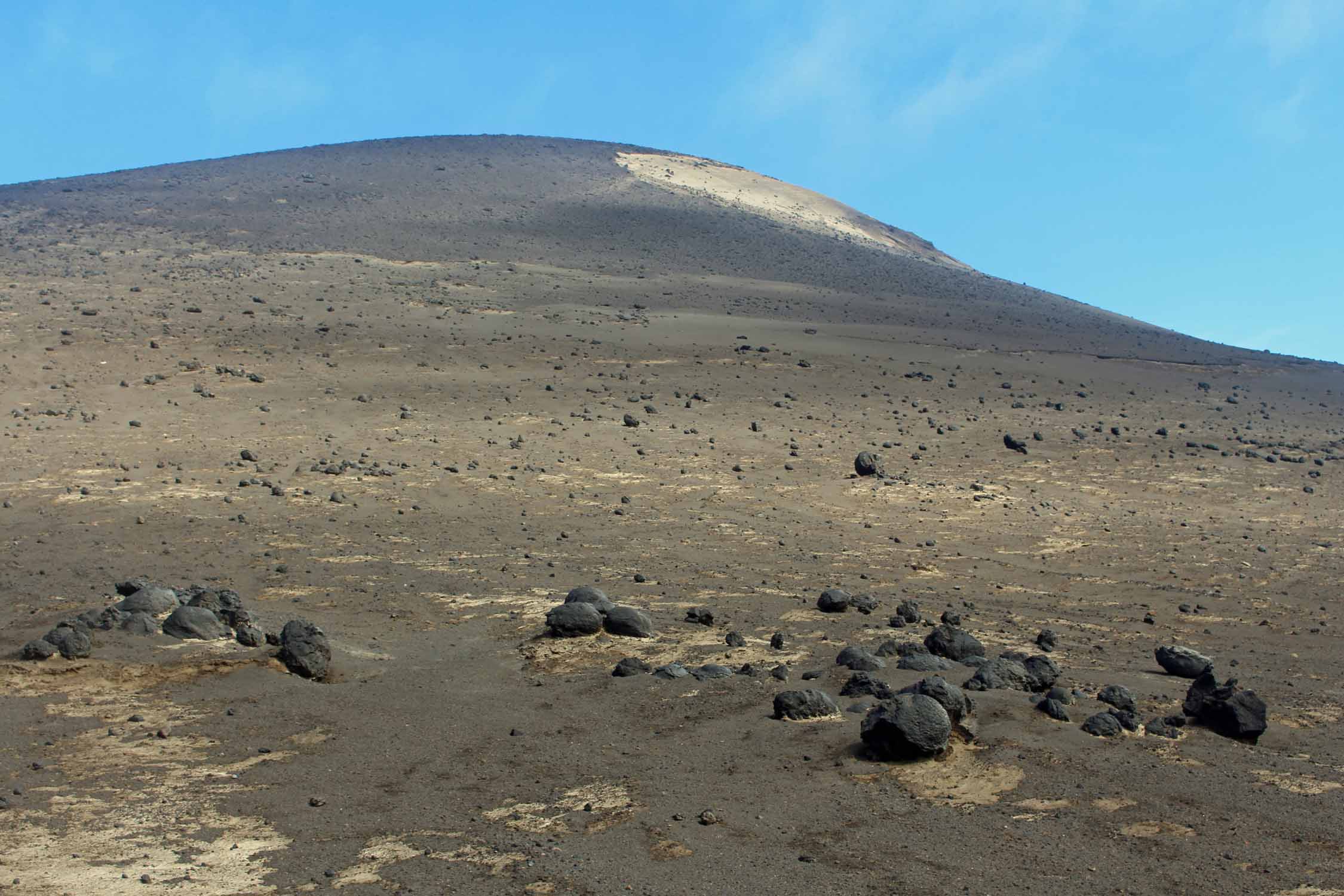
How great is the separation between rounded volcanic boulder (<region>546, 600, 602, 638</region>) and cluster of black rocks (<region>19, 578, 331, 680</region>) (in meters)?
1.89

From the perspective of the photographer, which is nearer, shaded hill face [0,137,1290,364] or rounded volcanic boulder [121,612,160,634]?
rounded volcanic boulder [121,612,160,634]

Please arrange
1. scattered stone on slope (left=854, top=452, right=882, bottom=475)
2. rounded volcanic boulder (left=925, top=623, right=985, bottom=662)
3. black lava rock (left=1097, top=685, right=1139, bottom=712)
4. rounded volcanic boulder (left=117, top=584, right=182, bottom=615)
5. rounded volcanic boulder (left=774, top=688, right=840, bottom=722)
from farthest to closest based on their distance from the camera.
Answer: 1. scattered stone on slope (left=854, top=452, right=882, bottom=475)
2. rounded volcanic boulder (left=117, top=584, right=182, bottom=615)
3. rounded volcanic boulder (left=925, top=623, right=985, bottom=662)
4. black lava rock (left=1097, top=685, right=1139, bottom=712)
5. rounded volcanic boulder (left=774, top=688, right=840, bottom=722)

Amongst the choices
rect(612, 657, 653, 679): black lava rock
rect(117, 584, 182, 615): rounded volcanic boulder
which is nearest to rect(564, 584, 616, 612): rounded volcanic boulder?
rect(612, 657, 653, 679): black lava rock

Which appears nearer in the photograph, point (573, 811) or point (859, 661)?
point (573, 811)

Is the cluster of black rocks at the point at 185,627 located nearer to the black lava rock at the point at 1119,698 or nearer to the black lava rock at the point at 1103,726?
the black lava rock at the point at 1103,726

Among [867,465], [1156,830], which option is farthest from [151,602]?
[867,465]

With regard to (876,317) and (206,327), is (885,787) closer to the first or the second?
(206,327)

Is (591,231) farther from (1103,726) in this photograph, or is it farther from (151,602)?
(1103,726)

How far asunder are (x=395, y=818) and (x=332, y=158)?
49.1 m

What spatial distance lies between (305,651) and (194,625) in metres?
1.14

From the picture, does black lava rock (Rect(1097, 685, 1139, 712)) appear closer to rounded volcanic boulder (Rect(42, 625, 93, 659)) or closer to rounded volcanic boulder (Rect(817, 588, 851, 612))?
rounded volcanic boulder (Rect(817, 588, 851, 612))

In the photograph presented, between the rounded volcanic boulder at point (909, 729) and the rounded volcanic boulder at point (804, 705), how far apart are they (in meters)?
0.73

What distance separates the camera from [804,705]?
778 centimetres

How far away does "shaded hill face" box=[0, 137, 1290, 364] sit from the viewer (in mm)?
33125
